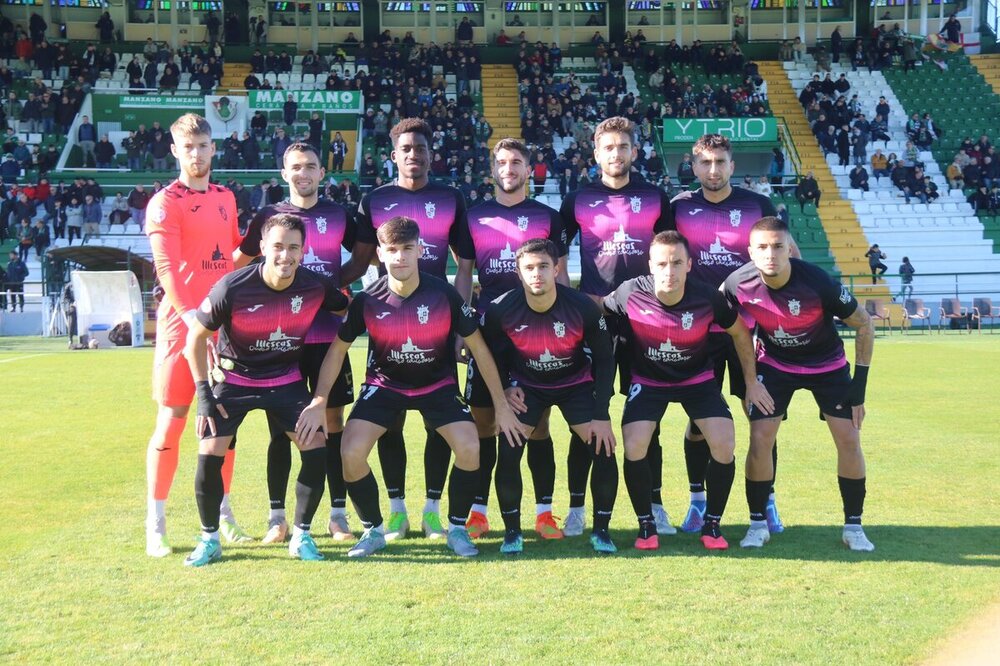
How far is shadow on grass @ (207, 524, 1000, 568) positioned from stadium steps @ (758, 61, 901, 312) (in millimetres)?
20260

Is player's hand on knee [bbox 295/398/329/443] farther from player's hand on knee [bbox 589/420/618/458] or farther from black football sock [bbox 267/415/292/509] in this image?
player's hand on knee [bbox 589/420/618/458]

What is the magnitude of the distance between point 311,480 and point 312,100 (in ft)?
94.6

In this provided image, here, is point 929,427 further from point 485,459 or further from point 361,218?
point 361,218

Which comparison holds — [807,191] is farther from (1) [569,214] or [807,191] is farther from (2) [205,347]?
(2) [205,347]

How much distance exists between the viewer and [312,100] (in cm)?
3250

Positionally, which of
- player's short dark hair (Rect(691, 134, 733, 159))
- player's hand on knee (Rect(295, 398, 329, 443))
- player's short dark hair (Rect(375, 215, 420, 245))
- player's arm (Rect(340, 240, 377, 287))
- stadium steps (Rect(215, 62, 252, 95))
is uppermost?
stadium steps (Rect(215, 62, 252, 95))

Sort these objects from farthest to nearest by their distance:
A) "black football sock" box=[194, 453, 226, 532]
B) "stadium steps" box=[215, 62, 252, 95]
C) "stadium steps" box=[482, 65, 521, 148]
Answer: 1. "stadium steps" box=[215, 62, 252, 95]
2. "stadium steps" box=[482, 65, 521, 148]
3. "black football sock" box=[194, 453, 226, 532]

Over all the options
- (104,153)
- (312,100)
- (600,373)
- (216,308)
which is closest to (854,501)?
(600,373)

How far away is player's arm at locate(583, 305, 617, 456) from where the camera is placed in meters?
5.54

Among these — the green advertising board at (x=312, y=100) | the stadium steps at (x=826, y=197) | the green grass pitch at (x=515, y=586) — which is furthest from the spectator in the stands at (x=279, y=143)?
the green grass pitch at (x=515, y=586)

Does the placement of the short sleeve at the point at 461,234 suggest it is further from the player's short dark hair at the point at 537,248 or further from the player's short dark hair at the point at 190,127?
the player's short dark hair at the point at 190,127

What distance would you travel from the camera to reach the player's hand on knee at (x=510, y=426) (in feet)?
18.0

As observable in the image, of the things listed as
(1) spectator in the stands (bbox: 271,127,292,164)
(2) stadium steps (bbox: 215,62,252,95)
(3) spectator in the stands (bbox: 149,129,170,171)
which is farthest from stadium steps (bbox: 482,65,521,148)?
(3) spectator in the stands (bbox: 149,129,170,171)

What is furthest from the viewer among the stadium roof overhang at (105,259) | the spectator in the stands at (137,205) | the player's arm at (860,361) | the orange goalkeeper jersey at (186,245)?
the spectator in the stands at (137,205)
